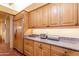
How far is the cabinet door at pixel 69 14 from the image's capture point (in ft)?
4.84

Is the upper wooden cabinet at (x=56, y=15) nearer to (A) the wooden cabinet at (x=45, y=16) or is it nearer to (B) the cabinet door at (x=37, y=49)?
(A) the wooden cabinet at (x=45, y=16)

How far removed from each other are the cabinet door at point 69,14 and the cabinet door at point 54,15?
4.8 inches

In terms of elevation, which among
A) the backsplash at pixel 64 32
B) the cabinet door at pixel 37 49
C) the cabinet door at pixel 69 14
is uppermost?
the cabinet door at pixel 69 14

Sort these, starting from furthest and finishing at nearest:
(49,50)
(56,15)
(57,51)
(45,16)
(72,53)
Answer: (45,16) < (56,15) < (49,50) < (57,51) < (72,53)

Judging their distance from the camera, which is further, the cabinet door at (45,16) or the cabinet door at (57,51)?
the cabinet door at (45,16)

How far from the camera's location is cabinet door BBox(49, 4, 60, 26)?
1807mm

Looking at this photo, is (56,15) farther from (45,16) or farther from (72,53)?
(72,53)

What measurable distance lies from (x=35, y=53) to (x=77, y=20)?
810 mm

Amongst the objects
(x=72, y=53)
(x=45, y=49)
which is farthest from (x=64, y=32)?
(x=72, y=53)

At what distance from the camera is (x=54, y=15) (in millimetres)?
1903

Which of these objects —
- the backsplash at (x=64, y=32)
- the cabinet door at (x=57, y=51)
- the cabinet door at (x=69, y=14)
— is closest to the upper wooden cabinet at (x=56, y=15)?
the cabinet door at (x=69, y=14)

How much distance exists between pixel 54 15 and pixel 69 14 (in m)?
0.38

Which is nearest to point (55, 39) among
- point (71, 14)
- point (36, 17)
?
point (71, 14)

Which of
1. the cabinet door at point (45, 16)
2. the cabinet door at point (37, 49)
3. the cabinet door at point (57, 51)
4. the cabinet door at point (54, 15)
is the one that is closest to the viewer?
the cabinet door at point (57, 51)
